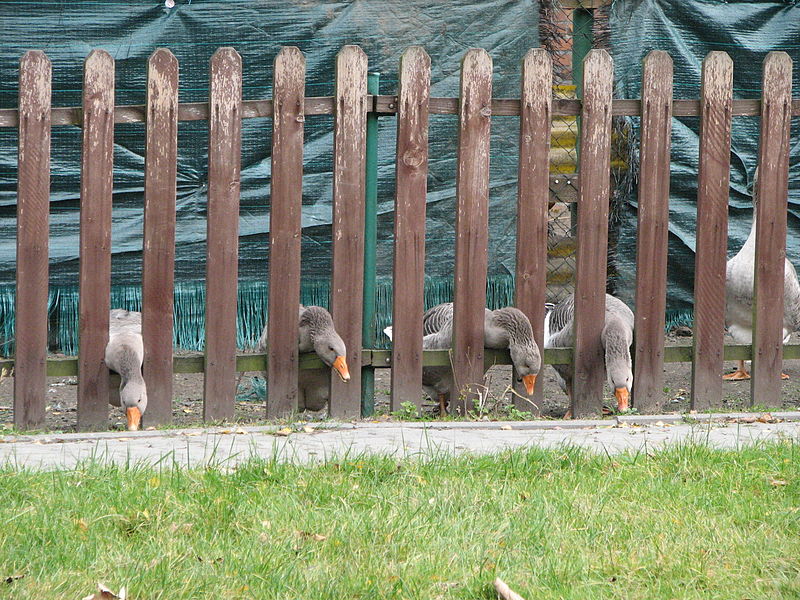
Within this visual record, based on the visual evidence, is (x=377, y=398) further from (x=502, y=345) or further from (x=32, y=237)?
(x=32, y=237)

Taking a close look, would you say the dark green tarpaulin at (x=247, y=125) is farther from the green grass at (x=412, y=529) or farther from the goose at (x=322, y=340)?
the green grass at (x=412, y=529)

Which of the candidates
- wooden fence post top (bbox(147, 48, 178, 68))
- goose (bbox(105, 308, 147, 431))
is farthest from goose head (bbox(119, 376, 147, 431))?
wooden fence post top (bbox(147, 48, 178, 68))

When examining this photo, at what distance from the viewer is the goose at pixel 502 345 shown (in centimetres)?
668

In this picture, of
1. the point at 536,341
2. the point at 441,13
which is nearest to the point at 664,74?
the point at 536,341

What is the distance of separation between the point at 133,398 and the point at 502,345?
2.21 meters

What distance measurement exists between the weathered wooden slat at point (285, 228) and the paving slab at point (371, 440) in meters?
0.71

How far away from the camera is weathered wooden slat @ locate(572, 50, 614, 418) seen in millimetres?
6703

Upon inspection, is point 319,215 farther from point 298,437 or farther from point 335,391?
point 298,437

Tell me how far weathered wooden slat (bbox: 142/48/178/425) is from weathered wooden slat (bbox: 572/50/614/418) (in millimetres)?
2426


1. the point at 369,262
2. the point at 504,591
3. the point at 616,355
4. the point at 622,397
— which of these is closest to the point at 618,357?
the point at 616,355

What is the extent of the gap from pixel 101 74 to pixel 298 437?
2.31 m

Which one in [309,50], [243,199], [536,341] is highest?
[309,50]

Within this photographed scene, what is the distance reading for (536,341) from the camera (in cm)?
681

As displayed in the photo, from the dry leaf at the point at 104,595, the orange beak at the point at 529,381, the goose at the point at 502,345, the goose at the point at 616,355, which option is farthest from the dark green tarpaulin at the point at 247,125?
the dry leaf at the point at 104,595
